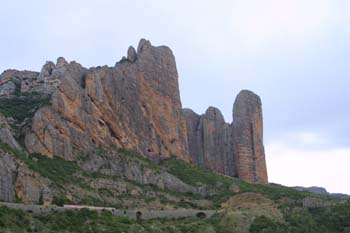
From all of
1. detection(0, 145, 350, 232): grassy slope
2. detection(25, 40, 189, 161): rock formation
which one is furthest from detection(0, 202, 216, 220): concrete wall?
detection(25, 40, 189, 161): rock formation

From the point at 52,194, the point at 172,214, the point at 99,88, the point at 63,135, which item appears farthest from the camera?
the point at 99,88

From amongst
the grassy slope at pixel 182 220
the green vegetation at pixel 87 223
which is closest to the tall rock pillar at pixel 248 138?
the grassy slope at pixel 182 220

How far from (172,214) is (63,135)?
2086 cm

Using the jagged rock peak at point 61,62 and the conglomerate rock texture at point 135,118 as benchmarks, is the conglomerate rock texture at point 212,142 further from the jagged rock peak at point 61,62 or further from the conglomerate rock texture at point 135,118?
the jagged rock peak at point 61,62

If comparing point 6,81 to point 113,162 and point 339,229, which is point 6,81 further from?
point 339,229

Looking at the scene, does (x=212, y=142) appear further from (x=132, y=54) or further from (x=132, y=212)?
(x=132, y=212)

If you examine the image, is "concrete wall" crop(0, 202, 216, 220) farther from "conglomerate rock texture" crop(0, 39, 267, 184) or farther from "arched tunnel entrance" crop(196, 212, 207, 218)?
"conglomerate rock texture" crop(0, 39, 267, 184)

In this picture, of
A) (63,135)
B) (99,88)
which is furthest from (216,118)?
(63,135)

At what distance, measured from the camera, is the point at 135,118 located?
12231cm

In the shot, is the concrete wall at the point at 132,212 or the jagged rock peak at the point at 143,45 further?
the jagged rock peak at the point at 143,45

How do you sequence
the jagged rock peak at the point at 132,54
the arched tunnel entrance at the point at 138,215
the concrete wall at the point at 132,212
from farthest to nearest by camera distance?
the jagged rock peak at the point at 132,54 → the arched tunnel entrance at the point at 138,215 → the concrete wall at the point at 132,212

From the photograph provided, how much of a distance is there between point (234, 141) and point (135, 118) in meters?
28.7

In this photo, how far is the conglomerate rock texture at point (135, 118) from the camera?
10656 cm

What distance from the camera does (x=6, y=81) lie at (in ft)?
397
